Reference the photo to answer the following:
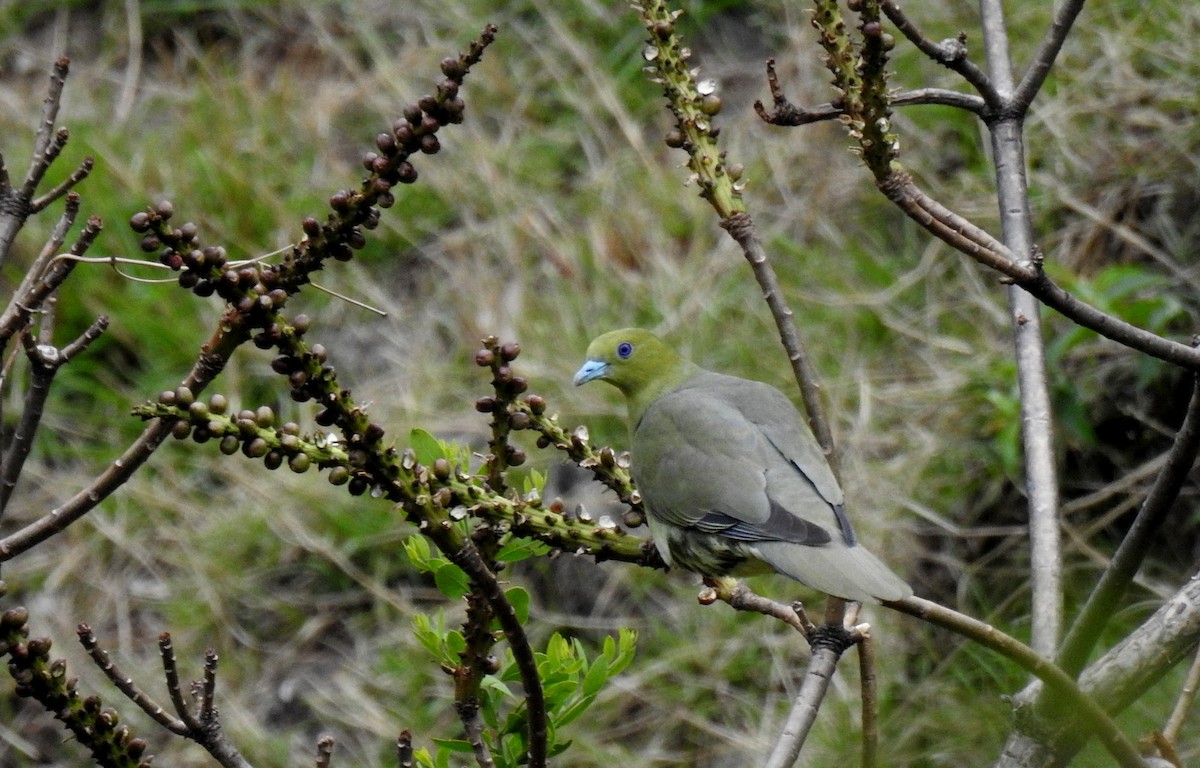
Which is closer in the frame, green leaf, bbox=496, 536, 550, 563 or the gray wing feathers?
green leaf, bbox=496, 536, 550, 563

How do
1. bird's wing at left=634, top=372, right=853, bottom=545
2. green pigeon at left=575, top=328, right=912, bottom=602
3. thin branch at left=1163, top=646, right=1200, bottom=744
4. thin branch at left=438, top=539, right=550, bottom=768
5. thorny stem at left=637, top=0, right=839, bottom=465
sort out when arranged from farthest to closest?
bird's wing at left=634, top=372, right=853, bottom=545, green pigeon at left=575, top=328, right=912, bottom=602, thorny stem at left=637, top=0, right=839, bottom=465, thin branch at left=1163, top=646, right=1200, bottom=744, thin branch at left=438, top=539, right=550, bottom=768

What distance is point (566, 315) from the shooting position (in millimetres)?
6227

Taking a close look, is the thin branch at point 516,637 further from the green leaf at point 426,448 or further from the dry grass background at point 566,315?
the dry grass background at point 566,315

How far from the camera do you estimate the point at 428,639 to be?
2.10m

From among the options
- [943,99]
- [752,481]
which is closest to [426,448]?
[943,99]

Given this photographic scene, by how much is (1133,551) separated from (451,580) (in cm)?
96

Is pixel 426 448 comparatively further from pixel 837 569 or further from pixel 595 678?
pixel 837 569

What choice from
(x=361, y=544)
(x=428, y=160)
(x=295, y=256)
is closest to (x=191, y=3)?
(x=428, y=160)

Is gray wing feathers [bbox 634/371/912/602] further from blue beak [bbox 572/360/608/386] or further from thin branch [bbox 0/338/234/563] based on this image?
thin branch [bbox 0/338/234/563]

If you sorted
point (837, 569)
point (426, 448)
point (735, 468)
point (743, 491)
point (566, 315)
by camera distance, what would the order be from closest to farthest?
1. point (426, 448)
2. point (837, 569)
3. point (743, 491)
4. point (735, 468)
5. point (566, 315)

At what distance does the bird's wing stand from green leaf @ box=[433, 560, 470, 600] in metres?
1.07

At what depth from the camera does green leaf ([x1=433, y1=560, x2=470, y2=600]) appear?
2035 mm

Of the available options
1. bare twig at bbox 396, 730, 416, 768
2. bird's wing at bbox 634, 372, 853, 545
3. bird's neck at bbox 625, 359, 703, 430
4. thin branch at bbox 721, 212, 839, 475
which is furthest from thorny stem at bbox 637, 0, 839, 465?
bird's neck at bbox 625, 359, 703, 430

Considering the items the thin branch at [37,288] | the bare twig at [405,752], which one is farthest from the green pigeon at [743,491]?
the thin branch at [37,288]
